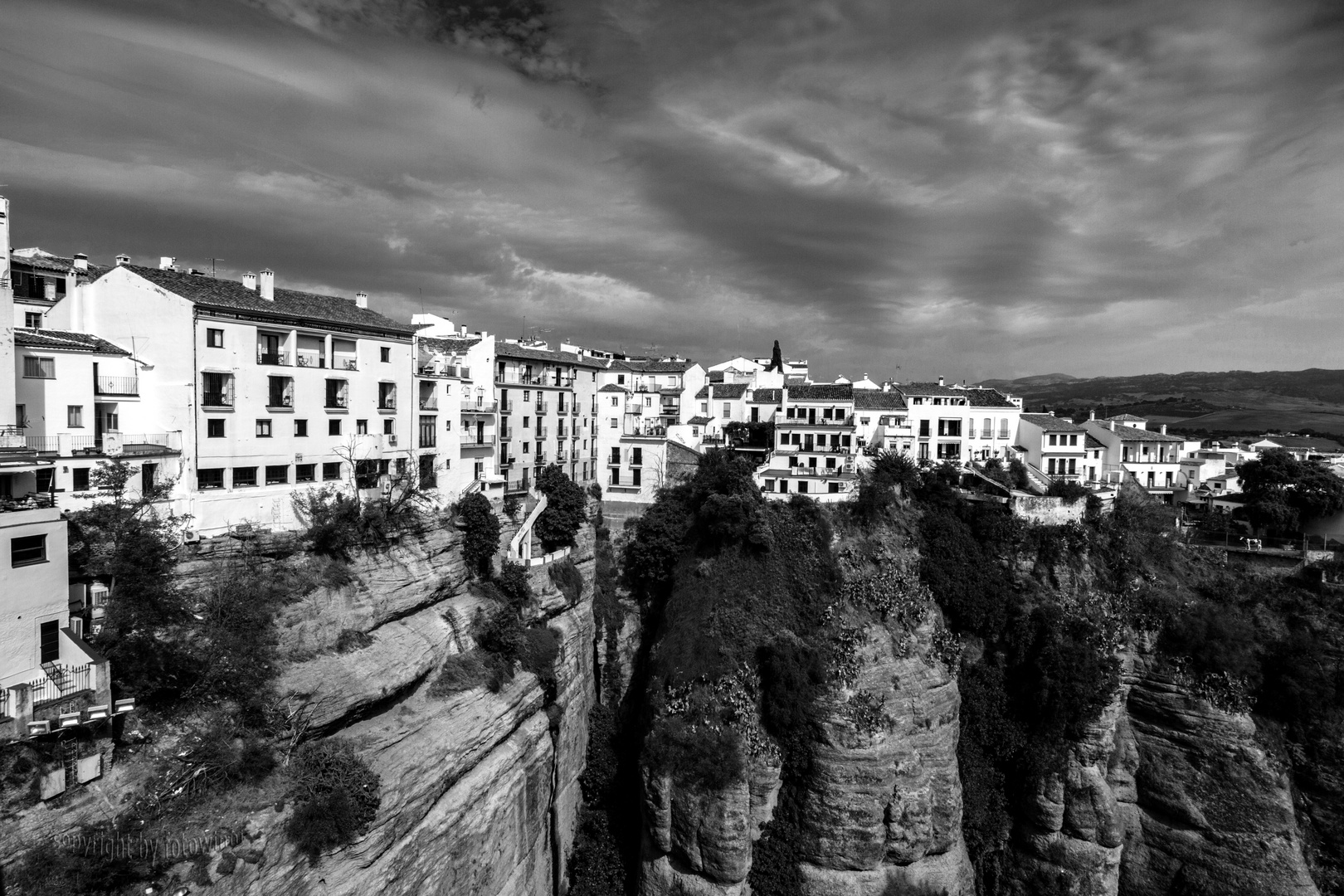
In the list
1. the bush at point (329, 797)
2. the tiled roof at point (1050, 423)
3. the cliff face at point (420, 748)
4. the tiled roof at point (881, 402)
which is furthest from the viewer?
the tiled roof at point (1050, 423)

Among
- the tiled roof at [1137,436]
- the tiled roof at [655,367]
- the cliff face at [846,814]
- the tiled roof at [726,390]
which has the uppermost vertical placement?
the tiled roof at [655,367]

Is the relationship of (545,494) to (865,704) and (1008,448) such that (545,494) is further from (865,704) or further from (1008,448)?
(1008,448)

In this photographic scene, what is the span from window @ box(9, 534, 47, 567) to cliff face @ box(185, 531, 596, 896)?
7100 mm

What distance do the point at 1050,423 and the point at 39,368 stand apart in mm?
54817

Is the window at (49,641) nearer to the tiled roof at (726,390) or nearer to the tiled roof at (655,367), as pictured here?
the tiled roof at (655,367)

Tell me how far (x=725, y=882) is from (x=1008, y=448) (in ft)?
112

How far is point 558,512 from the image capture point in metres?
37.3

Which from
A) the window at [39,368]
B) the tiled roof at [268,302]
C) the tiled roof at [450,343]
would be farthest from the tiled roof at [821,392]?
the window at [39,368]

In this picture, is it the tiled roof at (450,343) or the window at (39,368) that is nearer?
the window at (39,368)

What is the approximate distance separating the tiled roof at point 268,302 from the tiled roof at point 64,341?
9.01 ft

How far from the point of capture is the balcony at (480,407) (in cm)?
3795

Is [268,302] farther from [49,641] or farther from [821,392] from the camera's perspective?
[821,392]

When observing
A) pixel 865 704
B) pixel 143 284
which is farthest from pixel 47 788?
pixel 865 704

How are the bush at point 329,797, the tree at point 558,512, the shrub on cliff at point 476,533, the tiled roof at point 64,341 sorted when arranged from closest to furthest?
the bush at point 329,797
the tiled roof at point 64,341
the shrub on cliff at point 476,533
the tree at point 558,512
